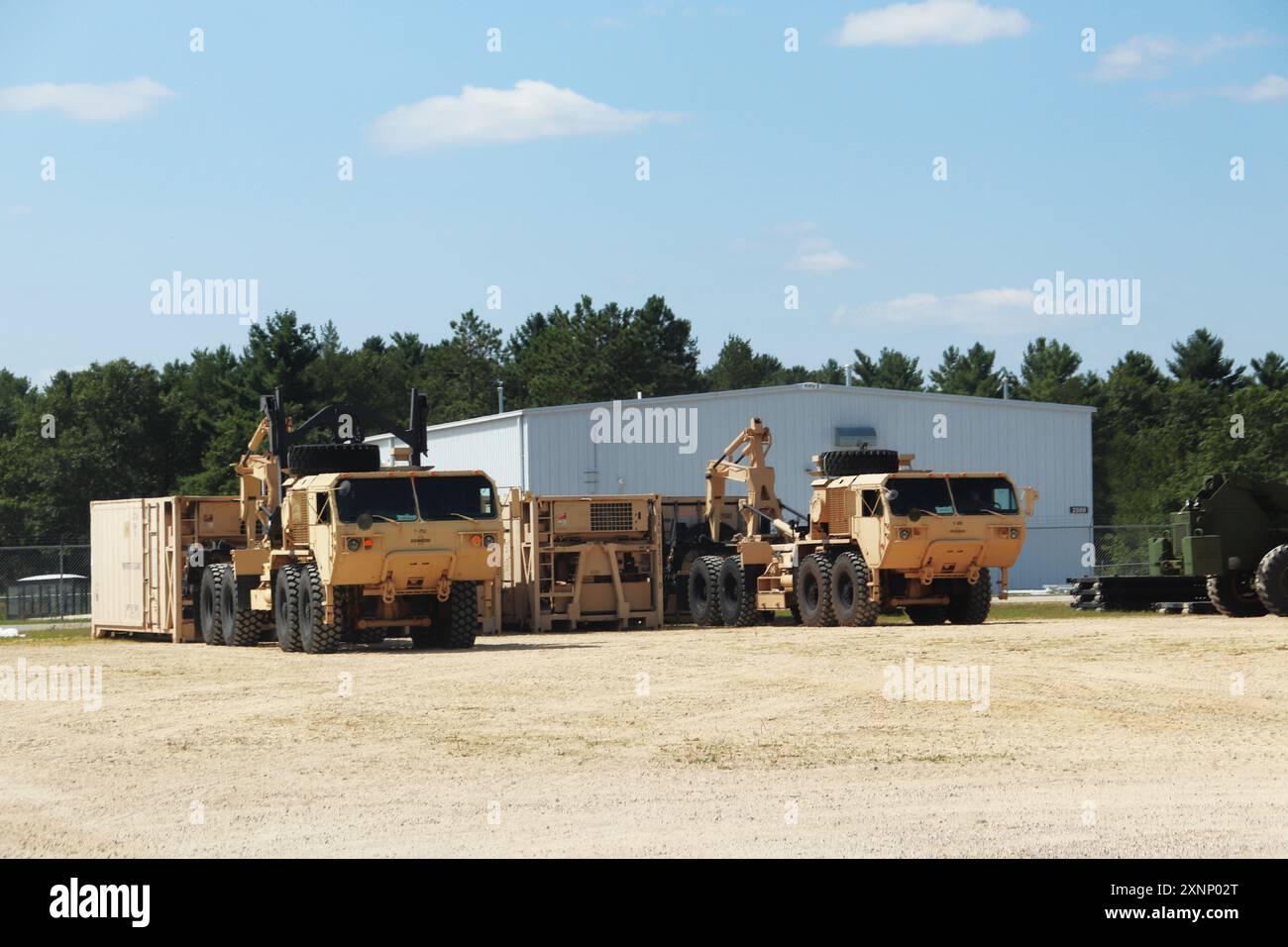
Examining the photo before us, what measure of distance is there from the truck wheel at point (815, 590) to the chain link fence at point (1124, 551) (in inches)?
711

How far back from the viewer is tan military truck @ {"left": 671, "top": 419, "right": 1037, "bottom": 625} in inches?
1148

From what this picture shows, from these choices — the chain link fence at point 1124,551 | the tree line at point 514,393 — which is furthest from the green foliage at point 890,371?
the chain link fence at point 1124,551

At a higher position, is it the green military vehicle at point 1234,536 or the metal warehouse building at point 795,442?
the metal warehouse building at point 795,442

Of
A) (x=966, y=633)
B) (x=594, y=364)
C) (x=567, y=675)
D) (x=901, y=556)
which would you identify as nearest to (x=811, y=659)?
(x=567, y=675)

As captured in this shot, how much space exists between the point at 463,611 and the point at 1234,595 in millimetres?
14343

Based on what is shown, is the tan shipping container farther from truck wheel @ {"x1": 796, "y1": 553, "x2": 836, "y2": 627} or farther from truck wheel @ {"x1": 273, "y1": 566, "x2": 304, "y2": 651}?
truck wheel @ {"x1": 796, "y1": 553, "x2": 836, "y2": 627}

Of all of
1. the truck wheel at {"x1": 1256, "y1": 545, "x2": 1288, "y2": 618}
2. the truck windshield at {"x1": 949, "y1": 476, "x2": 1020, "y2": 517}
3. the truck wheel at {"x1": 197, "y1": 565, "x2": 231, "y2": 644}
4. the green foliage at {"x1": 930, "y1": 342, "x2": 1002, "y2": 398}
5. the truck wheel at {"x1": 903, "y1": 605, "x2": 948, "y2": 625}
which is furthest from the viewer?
the green foliage at {"x1": 930, "y1": 342, "x2": 1002, "y2": 398}

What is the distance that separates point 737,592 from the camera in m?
32.0

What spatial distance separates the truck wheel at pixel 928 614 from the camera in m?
31.0

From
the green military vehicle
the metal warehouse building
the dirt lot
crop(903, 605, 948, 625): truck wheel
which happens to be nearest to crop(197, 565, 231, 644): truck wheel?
the dirt lot

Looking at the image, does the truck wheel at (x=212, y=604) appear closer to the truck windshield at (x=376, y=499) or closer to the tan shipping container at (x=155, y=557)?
the tan shipping container at (x=155, y=557)

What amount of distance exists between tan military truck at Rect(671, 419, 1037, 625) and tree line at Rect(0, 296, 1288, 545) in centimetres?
3485

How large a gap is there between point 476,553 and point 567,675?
4939mm

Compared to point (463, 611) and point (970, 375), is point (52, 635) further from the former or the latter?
point (970, 375)
